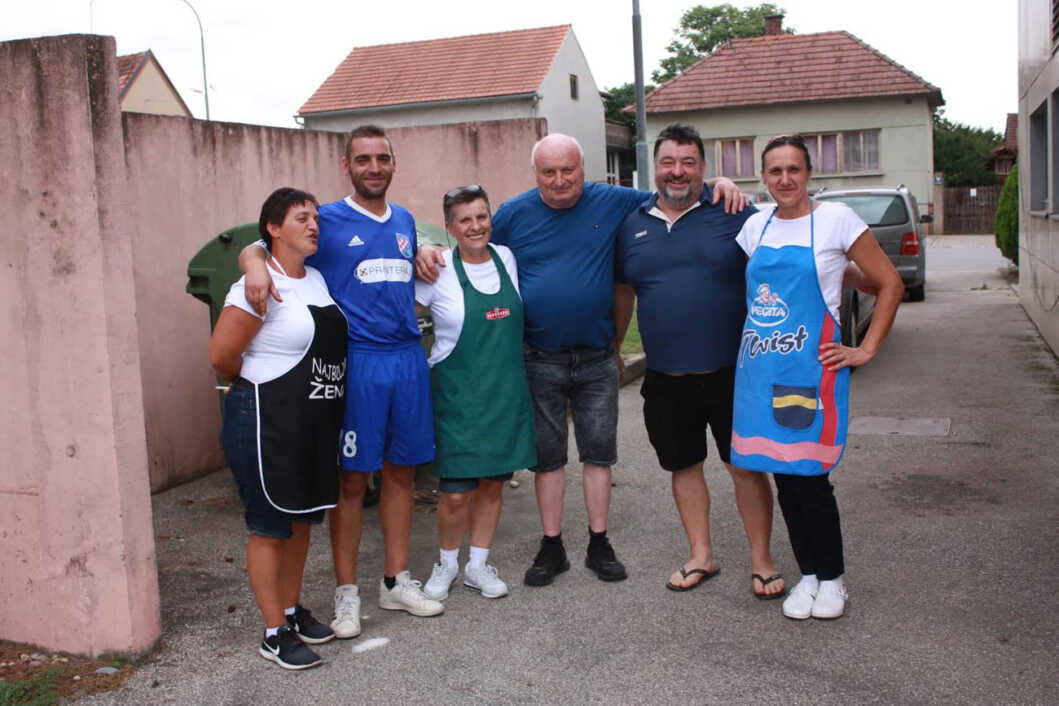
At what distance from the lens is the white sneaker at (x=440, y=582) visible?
15.3 feet

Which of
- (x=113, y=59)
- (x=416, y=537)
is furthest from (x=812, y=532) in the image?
(x=113, y=59)

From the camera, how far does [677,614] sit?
14.4ft

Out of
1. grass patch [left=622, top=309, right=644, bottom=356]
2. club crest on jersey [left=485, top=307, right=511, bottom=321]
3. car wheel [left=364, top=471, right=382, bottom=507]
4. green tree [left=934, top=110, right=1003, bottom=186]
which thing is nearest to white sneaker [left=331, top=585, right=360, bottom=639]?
club crest on jersey [left=485, top=307, right=511, bottom=321]

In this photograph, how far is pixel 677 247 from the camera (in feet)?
14.5

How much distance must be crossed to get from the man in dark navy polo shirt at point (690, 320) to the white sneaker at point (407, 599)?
3.42 feet

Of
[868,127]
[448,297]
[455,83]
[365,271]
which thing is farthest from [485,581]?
[455,83]

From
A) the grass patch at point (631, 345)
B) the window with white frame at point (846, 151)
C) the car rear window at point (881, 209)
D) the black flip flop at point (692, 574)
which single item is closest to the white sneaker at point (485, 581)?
the black flip flop at point (692, 574)

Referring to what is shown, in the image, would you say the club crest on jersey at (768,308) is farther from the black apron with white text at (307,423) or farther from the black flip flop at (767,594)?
the black apron with white text at (307,423)

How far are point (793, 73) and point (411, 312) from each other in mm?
31083

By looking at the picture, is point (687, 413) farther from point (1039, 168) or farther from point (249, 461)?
point (1039, 168)

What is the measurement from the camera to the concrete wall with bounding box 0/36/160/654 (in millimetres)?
3785

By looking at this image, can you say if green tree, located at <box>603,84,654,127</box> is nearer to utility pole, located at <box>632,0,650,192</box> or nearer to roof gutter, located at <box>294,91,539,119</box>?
roof gutter, located at <box>294,91,539,119</box>

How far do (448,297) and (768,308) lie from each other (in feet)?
4.22

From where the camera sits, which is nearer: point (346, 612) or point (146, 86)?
point (346, 612)
